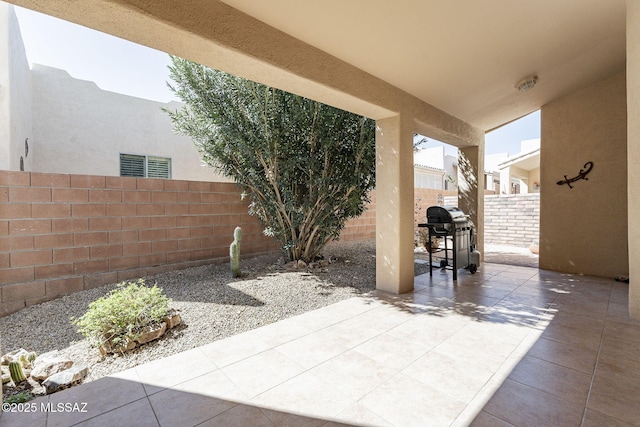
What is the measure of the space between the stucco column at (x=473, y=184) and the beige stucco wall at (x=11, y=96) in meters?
8.72

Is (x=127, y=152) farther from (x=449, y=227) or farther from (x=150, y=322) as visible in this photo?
(x=449, y=227)

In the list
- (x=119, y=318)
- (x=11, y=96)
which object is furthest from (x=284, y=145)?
(x=11, y=96)

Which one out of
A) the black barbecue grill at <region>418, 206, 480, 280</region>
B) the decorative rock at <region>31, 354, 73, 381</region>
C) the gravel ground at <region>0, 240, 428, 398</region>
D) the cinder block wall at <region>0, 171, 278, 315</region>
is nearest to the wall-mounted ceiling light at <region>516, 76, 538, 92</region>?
the black barbecue grill at <region>418, 206, 480, 280</region>

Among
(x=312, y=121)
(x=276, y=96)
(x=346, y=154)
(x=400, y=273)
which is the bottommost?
(x=400, y=273)

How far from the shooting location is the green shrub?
2.74 m

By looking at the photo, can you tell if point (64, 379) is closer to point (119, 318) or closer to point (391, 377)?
point (119, 318)

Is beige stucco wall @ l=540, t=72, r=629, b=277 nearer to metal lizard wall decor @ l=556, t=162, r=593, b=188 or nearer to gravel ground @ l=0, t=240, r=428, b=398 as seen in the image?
metal lizard wall decor @ l=556, t=162, r=593, b=188

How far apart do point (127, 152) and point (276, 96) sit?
536cm

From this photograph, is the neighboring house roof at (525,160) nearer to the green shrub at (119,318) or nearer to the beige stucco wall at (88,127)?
the beige stucco wall at (88,127)

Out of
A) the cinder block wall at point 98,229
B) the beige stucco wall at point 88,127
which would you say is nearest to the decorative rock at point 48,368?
the cinder block wall at point 98,229

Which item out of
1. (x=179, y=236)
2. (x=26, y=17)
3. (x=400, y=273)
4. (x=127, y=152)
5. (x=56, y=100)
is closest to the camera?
(x=400, y=273)

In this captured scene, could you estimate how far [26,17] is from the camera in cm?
602

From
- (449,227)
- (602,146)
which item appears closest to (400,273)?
(449,227)

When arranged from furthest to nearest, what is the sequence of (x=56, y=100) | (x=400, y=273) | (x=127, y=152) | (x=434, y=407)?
1. (x=127, y=152)
2. (x=56, y=100)
3. (x=400, y=273)
4. (x=434, y=407)
